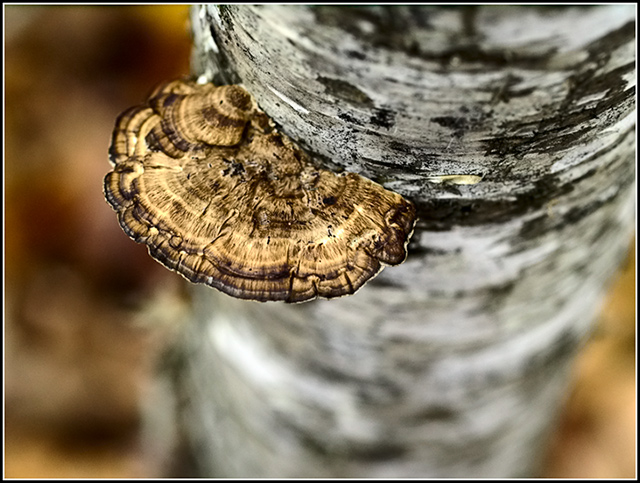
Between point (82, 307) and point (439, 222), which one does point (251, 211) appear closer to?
point (439, 222)

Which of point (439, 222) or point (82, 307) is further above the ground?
point (82, 307)

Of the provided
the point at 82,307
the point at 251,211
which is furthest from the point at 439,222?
the point at 82,307

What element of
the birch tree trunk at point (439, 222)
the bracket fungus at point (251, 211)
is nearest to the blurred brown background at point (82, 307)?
the birch tree trunk at point (439, 222)

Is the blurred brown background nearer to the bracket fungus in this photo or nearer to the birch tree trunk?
the birch tree trunk

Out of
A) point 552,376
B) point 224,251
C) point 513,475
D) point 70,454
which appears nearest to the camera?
point 224,251

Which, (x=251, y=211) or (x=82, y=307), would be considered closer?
(x=251, y=211)

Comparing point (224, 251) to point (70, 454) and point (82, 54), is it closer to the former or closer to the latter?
point (70, 454)

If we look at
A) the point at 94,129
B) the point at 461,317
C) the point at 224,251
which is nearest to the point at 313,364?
the point at 461,317
